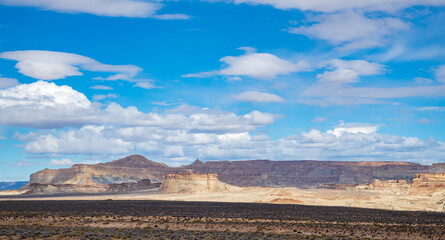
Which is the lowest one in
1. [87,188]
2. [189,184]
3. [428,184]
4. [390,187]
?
[390,187]

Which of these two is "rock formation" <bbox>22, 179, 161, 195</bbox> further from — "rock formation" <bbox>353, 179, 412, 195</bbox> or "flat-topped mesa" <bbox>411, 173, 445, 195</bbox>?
"flat-topped mesa" <bbox>411, 173, 445, 195</bbox>

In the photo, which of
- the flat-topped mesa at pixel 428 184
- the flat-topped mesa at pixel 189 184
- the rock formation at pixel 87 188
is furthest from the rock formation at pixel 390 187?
the rock formation at pixel 87 188

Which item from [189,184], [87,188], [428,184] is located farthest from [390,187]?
[87,188]

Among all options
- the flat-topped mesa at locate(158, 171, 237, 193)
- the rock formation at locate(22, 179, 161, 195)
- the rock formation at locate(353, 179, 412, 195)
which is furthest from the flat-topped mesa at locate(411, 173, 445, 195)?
the rock formation at locate(22, 179, 161, 195)

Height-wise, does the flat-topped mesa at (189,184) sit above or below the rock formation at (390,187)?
above

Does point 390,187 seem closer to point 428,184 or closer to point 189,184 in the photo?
point 428,184

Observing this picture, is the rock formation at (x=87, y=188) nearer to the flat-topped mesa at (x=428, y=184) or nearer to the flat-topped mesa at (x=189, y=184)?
the flat-topped mesa at (x=189, y=184)

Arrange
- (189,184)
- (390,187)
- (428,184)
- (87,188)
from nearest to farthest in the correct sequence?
(428,184) < (189,184) < (390,187) < (87,188)

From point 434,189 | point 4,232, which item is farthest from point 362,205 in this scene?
point 4,232

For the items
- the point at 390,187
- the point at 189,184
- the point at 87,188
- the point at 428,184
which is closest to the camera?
→ the point at 428,184

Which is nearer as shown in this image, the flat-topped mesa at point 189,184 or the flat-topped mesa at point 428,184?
the flat-topped mesa at point 428,184

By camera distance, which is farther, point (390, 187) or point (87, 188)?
point (87, 188)

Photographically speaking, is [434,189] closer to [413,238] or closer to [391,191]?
[391,191]

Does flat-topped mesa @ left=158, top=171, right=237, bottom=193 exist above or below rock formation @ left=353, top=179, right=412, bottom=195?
above
